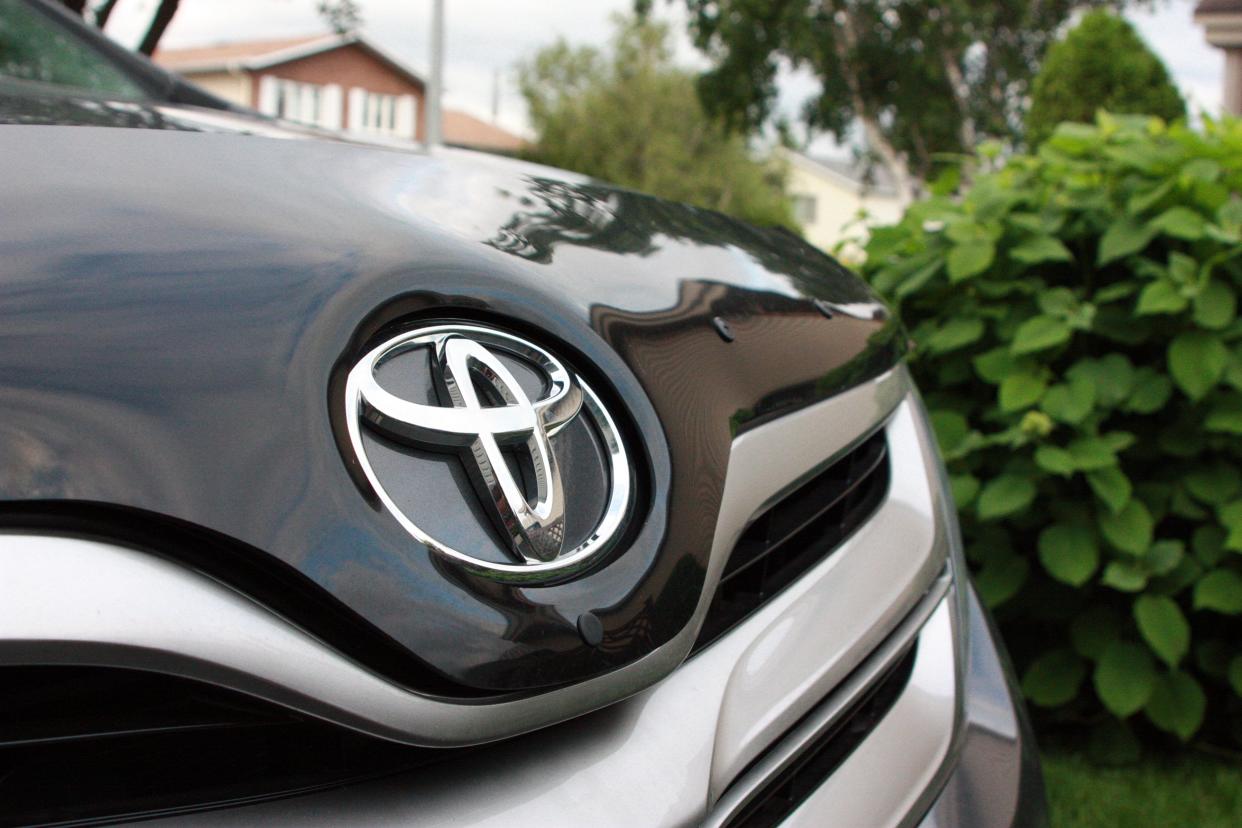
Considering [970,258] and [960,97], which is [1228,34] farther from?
[960,97]

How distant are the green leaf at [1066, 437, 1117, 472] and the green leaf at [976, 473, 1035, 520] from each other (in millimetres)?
114

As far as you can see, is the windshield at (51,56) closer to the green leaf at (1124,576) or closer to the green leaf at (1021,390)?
the green leaf at (1021,390)

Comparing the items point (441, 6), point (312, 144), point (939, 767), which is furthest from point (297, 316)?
point (441, 6)

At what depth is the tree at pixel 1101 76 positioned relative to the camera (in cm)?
1254

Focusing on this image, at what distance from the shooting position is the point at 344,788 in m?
0.70

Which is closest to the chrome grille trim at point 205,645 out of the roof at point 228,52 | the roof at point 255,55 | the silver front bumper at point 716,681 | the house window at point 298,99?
the silver front bumper at point 716,681

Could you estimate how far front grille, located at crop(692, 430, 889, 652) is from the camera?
97 cm

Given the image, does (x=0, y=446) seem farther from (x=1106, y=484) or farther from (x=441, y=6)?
(x=441, y=6)

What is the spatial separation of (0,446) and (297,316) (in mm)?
197

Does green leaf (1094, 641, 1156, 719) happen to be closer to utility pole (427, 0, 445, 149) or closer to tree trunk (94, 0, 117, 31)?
tree trunk (94, 0, 117, 31)

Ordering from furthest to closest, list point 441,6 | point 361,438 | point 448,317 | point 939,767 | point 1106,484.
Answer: point 441,6, point 1106,484, point 939,767, point 448,317, point 361,438

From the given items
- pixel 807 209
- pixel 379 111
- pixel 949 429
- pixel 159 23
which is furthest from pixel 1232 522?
pixel 807 209

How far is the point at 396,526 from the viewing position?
71cm

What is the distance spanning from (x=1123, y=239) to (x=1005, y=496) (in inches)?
A: 22.1
